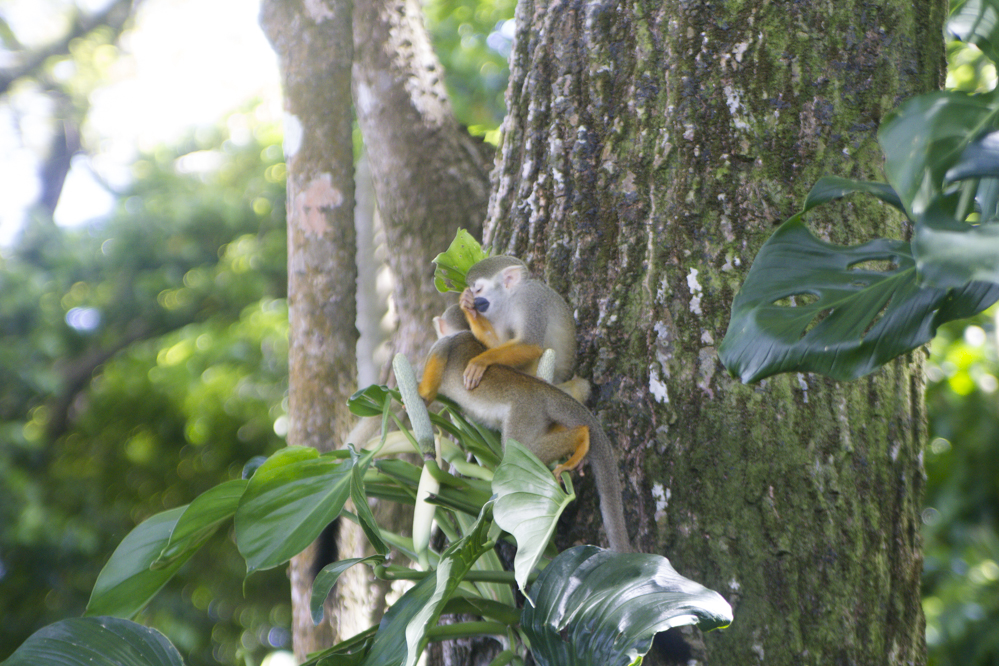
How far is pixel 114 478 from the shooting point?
529 centimetres

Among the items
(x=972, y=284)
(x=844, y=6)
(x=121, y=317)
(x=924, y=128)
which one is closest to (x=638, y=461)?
(x=972, y=284)

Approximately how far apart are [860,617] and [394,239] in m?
1.96

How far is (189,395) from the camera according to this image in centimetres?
508

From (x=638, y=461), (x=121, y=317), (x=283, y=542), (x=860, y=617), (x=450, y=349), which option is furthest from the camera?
(x=121, y=317)

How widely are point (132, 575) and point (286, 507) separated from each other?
1.04 feet

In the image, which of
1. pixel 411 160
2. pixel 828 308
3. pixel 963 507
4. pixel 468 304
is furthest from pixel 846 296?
pixel 963 507

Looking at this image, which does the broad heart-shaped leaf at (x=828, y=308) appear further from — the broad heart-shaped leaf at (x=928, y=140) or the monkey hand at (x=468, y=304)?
the monkey hand at (x=468, y=304)

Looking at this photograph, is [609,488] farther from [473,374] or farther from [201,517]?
[201,517]

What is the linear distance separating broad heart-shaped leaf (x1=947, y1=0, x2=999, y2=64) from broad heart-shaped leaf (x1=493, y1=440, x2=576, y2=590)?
763 mm

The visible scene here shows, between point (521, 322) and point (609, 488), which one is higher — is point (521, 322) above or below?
above

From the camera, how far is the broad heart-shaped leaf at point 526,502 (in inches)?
34.7

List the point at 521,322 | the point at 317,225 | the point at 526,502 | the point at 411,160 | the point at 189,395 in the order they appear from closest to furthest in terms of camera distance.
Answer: the point at 526,502 → the point at 521,322 → the point at 317,225 → the point at 411,160 → the point at 189,395

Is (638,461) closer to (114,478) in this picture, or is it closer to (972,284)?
(972,284)

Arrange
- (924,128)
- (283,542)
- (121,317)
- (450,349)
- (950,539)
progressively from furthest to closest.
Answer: (121,317) < (950,539) < (450,349) < (283,542) < (924,128)
